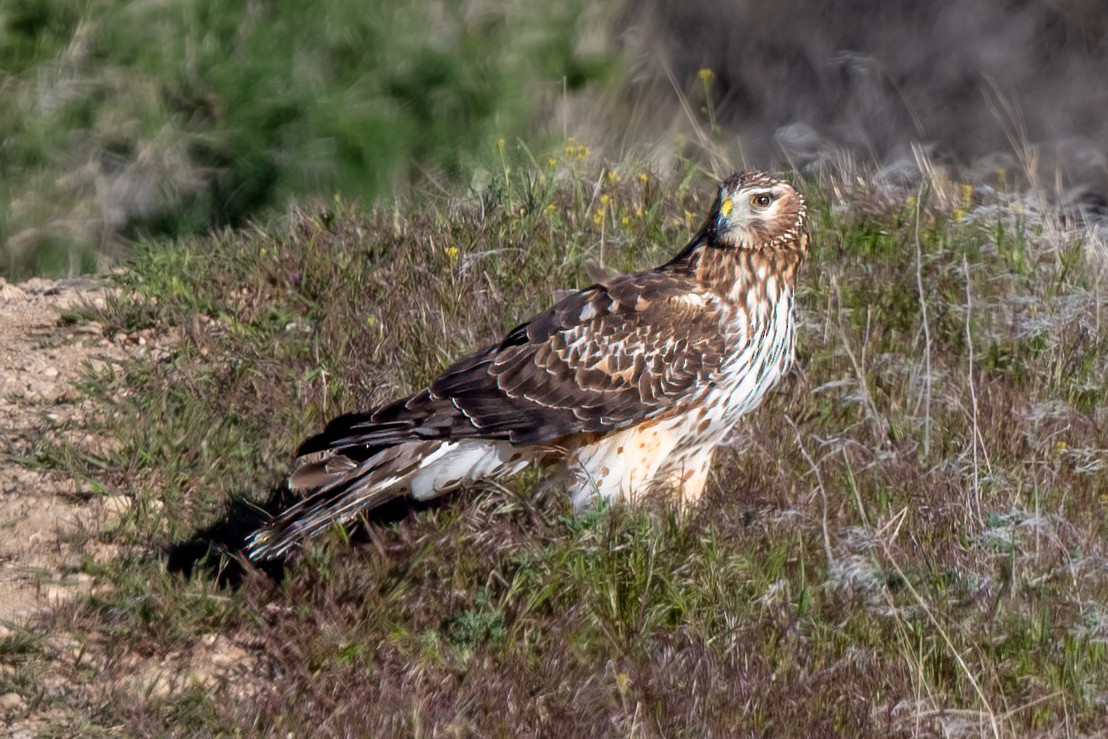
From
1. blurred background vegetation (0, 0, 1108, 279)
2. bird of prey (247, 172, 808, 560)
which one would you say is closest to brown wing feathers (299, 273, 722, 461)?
bird of prey (247, 172, 808, 560)

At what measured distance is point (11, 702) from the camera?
167 inches

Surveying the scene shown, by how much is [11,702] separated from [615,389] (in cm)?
209

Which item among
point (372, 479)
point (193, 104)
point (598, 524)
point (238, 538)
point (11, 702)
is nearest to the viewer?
point (11, 702)

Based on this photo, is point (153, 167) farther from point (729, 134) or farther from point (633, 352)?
point (633, 352)

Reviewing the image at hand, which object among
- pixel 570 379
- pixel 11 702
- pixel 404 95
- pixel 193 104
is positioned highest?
pixel 570 379

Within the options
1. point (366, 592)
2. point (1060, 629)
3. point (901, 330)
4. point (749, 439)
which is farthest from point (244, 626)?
point (901, 330)

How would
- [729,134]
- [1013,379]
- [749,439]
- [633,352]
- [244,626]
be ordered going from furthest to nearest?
[729,134], [1013,379], [749,439], [633,352], [244,626]

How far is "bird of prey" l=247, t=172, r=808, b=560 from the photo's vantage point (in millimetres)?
4953

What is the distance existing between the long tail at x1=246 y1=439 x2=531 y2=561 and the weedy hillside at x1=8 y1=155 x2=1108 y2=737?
0.08m

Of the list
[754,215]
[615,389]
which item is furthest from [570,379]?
[754,215]

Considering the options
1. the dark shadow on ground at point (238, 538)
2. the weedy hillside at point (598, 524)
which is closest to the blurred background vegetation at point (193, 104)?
the weedy hillside at point (598, 524)

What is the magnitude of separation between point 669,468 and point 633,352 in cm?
42

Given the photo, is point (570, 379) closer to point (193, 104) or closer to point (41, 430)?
point (41, 430)

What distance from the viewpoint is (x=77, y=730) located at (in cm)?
413
